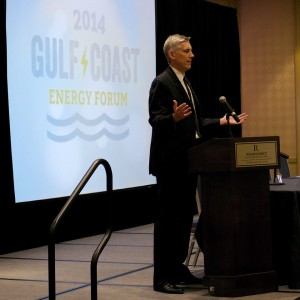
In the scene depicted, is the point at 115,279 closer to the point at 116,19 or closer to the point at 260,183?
the point at 260,183

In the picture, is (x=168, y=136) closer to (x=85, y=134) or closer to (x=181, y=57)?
(x=181, y=57)

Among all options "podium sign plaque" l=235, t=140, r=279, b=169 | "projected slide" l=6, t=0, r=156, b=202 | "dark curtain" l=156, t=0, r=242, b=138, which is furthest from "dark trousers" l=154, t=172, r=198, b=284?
"dark curtain" l=156, t=0, r=242, b=138

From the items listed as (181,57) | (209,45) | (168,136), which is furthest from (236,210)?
(209,45)

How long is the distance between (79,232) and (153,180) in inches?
43.9

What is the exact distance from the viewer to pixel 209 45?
33.6 feet

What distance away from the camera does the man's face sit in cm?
507

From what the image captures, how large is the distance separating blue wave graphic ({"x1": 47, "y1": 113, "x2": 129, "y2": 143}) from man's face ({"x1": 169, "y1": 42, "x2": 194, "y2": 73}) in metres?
2.29

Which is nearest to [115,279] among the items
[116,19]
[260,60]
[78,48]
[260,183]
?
[260,183]

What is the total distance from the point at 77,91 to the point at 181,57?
2.60 meters

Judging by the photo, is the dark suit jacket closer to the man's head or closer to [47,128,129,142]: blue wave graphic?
the man's head

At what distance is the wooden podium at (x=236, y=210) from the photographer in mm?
4816

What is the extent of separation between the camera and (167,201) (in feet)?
16.3

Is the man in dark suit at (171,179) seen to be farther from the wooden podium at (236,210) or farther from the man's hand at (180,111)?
the man's hand at (180,111)

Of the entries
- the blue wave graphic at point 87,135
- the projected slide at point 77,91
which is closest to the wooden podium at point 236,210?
the projected slide at point 77,91
